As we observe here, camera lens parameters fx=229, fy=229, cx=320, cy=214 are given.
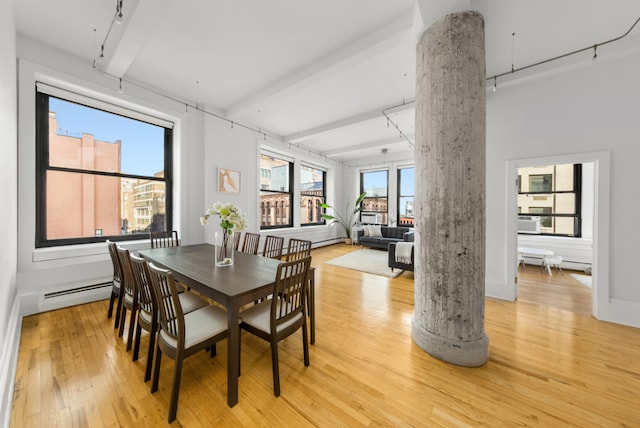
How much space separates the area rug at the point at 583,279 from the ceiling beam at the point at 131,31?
6716 mm

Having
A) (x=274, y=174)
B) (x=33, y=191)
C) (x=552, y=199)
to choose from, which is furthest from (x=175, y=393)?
(x=552, y=199)

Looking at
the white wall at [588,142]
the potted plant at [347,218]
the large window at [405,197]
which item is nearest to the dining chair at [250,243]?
the white wall at [588,142]

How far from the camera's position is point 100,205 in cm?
338

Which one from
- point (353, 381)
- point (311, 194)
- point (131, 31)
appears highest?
point (131, 31)

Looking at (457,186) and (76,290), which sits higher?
(457,186)

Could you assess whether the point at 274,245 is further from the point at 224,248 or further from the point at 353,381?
the point at 353,381

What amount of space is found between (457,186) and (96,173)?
459 cm

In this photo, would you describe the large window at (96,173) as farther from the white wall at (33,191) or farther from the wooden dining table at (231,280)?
the wooden dining table at (231,280)

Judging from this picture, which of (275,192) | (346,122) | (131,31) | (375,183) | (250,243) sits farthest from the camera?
(375,183)

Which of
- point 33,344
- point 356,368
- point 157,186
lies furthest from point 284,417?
point 157,186

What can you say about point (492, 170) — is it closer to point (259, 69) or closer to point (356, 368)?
point (356, 368)

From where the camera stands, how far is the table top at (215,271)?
1682 millimetres

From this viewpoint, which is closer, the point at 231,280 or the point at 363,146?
the point at 231,280

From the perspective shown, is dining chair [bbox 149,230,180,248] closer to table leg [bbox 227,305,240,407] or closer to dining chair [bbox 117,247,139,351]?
dining chair [bbox 117,247,139,351]
